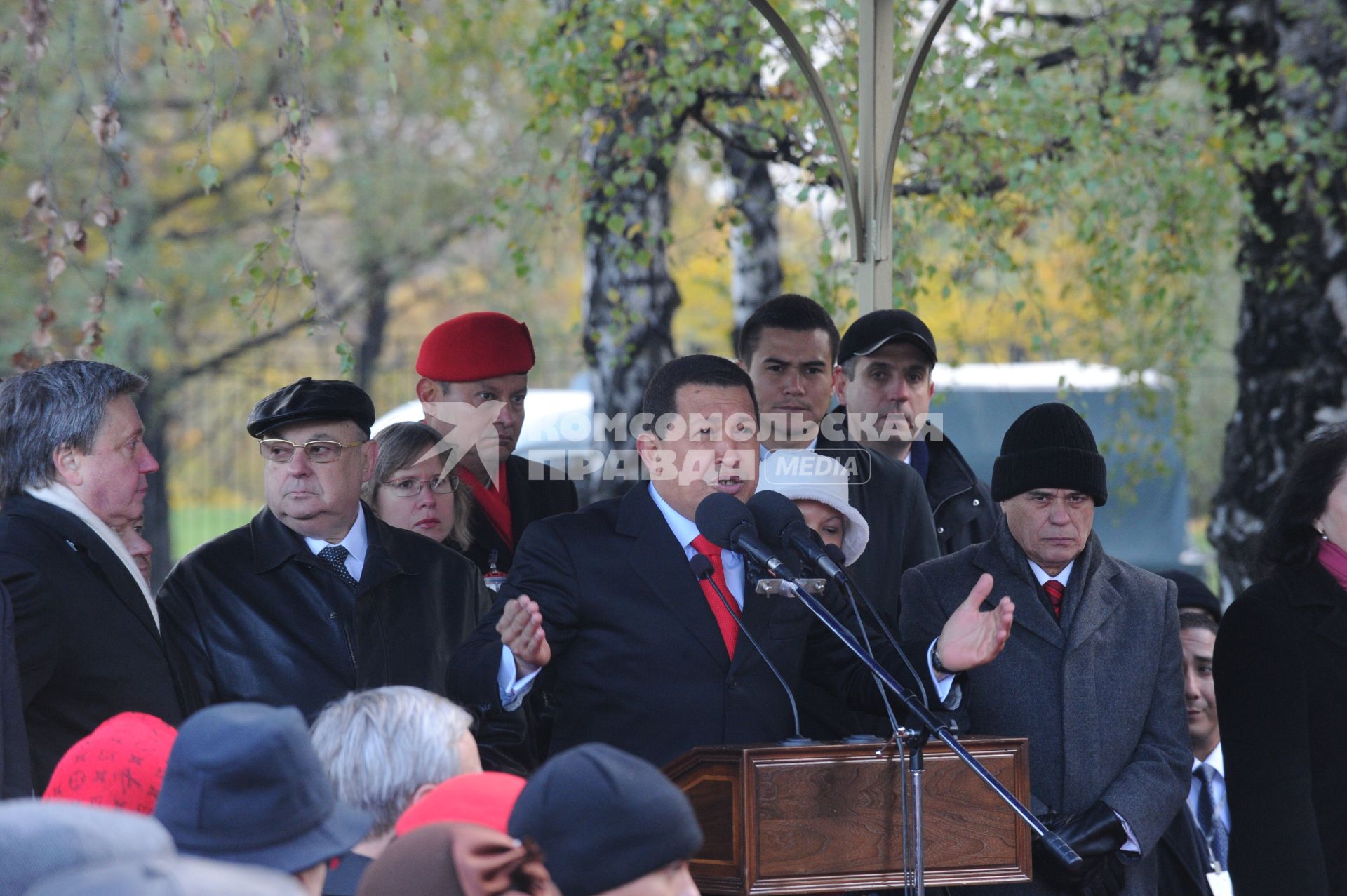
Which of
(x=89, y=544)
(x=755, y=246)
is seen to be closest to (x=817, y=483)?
(x=89, y=544)

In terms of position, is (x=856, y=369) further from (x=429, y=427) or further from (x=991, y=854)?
(x=991, y=854)

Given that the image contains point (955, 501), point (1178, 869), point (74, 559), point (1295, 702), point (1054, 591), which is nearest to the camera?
point (74, 559)

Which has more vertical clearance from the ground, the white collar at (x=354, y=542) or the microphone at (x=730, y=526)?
the microphone at (x=730, y=526)

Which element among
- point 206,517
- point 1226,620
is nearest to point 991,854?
point 1226,620

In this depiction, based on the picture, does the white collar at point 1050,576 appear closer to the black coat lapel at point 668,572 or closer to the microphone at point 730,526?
the black coat lapel at point 668,572

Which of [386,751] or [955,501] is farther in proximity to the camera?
[955,501]

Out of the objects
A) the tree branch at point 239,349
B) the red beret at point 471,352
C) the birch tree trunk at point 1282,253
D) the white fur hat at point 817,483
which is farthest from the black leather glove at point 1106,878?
the tree branch at point 239,349

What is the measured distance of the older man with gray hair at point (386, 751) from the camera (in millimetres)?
2615

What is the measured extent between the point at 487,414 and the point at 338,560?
1.17 meters

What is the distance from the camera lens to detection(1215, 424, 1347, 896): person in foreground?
3715 mm

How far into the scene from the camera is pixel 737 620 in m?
3.71

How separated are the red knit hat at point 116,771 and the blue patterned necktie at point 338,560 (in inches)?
62.1

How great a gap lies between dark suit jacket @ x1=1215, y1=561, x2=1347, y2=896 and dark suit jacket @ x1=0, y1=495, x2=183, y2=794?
2.59 m

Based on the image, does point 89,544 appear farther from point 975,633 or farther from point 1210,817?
point 1210,817
